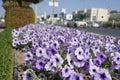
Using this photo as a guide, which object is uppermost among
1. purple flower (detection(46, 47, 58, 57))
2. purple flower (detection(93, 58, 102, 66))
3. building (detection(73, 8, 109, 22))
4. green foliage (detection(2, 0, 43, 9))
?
purple flower (detection(46, 47, 58, 57))

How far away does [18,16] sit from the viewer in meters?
32.6

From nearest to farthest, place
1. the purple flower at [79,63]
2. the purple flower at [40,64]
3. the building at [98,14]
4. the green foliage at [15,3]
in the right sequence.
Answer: the purple flower at [79,63] < the purple flower at [40,64] < the green foliage at [15,3] < the building at [98,14]

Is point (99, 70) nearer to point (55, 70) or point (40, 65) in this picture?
point (55, 70)

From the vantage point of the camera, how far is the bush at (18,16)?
3216 centimetres

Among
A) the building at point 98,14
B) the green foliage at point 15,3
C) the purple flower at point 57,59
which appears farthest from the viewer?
the building at point 98,14

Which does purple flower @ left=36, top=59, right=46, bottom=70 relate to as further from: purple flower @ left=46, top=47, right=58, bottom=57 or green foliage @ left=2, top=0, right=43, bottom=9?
green foliage @ left=2, top=0, right=43, bottom=9

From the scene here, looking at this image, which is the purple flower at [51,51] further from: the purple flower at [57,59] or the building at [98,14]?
the building at [98,14]

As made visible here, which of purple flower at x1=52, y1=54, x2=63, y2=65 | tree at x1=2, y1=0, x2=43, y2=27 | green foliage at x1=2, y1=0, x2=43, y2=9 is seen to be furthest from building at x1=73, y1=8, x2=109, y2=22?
purple flower at x1=52, y1=54, x2=63, y2=65

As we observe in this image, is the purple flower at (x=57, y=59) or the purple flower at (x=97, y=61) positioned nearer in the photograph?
the purple flower at (x=57, y=59)

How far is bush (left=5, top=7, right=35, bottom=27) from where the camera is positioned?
105ft

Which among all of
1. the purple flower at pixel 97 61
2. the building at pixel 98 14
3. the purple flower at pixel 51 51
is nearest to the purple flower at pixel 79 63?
the purple flower at pixel 97 61

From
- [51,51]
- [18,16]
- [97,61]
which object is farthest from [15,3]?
[97,61]

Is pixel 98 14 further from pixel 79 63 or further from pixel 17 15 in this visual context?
pixel 79 63

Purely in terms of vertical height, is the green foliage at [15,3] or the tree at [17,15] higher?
the green foliage at [15,3]
